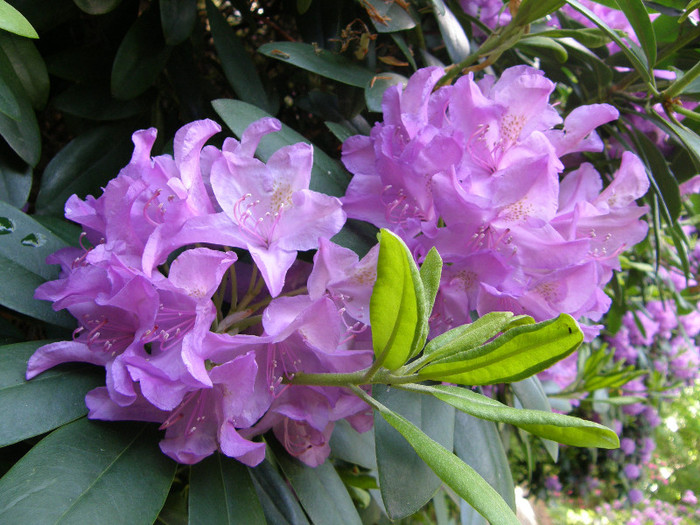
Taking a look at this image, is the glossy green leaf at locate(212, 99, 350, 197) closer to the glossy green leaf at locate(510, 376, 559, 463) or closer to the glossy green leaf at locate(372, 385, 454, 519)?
the glossy green leaf at locate(372, 385, 454, 519)

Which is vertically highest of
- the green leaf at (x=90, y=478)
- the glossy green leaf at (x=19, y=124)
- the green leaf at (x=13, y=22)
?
the green leaf at (x=13, y=22)

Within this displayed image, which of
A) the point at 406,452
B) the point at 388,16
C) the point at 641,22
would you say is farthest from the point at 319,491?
the point at 641,22

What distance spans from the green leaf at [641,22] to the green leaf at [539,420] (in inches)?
21.9

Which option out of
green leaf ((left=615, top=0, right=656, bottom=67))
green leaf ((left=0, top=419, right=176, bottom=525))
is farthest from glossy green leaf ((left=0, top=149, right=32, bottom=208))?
green leaf ((left=615, top=0, right=656, bottom=67))

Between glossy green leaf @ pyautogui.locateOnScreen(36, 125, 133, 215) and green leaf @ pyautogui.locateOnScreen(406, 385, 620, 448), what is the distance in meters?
0.59

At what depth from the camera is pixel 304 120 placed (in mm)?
997

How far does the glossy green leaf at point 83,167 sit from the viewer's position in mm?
782

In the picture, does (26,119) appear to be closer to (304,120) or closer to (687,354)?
(304,120)

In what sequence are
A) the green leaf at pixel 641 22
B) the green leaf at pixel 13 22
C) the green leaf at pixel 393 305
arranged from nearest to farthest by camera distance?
the green leaf at pixel 393 305, the green leaf at pixel 13 22, the green leaf at pixel 641 22

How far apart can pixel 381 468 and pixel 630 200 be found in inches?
17.6

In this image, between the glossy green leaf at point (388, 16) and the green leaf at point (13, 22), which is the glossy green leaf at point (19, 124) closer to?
the green leaf at point (13, 22)

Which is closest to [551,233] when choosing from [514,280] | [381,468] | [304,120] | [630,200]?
[514,280]

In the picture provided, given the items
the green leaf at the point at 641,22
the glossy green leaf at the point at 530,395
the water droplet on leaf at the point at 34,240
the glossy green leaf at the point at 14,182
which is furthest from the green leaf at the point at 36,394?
the green leaf at the point at 641,22

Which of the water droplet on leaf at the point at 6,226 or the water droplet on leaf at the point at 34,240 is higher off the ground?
the water droplet on leaf at the point at 6,226
